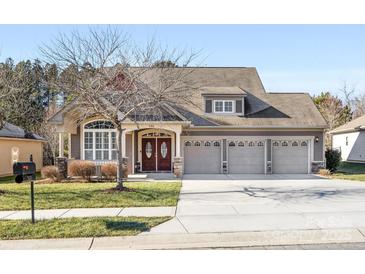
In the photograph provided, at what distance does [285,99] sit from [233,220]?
17.2m

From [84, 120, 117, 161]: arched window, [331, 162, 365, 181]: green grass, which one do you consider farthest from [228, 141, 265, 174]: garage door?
[84, 120, 117, 161]: arched window

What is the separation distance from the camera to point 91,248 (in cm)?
665

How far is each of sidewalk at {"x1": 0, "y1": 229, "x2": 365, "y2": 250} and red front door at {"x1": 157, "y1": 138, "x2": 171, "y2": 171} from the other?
1450cm

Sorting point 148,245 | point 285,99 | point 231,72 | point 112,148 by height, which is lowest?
point 148,245

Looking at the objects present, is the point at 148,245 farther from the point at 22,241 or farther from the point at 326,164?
the point at 326,164

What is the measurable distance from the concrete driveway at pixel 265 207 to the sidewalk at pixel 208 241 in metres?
0.38

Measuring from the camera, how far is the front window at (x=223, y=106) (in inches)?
883

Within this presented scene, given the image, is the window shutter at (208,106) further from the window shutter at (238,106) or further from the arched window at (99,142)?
the arched window at (99,142)

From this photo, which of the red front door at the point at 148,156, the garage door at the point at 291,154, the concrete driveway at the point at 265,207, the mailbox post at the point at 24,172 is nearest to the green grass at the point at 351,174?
the garage door at the point at 291,154

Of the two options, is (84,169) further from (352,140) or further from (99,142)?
(352,140)

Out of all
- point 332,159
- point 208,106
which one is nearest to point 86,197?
point 208,106

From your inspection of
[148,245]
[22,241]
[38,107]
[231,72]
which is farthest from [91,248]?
[38,107]

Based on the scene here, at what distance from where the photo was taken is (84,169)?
17.7 metres

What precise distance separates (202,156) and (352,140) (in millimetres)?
18970
